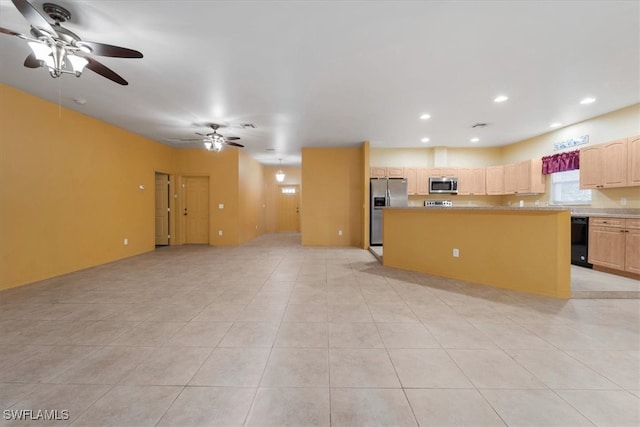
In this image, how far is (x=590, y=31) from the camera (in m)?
2.51

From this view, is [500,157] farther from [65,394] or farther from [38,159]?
[38,159]

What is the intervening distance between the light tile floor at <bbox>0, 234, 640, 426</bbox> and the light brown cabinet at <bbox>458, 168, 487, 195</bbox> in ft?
13.8

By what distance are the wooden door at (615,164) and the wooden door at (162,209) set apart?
979cm

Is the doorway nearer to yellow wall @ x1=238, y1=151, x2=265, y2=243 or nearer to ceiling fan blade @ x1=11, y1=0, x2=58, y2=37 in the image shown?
yellow wall @ x1=238, y1=151, x2=265, y2=243

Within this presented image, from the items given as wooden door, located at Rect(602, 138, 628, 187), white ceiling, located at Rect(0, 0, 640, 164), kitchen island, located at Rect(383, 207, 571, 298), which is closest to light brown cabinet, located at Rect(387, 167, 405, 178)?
white ceiling, located at Rect(0, 0, 640, 164)

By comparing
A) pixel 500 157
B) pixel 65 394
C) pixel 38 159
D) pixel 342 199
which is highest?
pixel 500 157

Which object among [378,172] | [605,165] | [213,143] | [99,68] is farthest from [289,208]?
[605,165]

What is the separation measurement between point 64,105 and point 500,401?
670 cm

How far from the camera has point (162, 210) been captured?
7359mm

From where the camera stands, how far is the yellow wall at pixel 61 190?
3.65 metres

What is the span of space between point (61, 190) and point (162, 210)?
10.0ft

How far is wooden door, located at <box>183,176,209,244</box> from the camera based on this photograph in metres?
7.65

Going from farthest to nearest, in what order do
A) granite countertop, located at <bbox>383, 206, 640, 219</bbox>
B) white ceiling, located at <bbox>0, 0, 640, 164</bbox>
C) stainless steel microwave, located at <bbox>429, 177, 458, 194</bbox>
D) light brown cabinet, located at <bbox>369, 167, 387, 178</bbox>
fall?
light brown cabinet, located at <bbox>369, 167, 387, 178</bbox> → stainless steel microwave, located at <bbox>429, 177, 458, 194</bbox> → granite countertop, located at <bbox>383, 206, 640, 219</bbox> → white ceiling, located at <bbox>0, 0, 640, 164</bbox>

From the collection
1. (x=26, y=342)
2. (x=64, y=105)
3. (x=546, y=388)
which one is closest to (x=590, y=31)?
(x=546, y=388)
